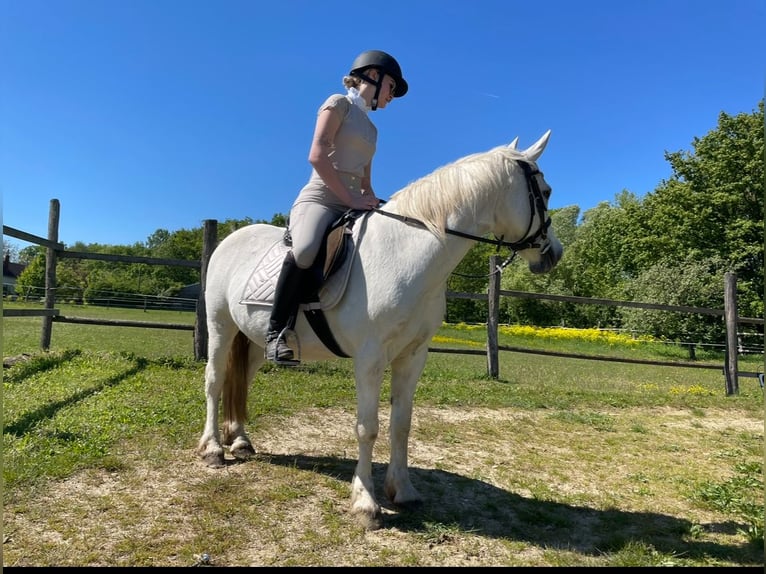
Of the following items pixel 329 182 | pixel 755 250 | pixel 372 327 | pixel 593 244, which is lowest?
pixel 372 327

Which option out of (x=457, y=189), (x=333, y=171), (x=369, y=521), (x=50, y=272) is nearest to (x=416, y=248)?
(x=457, y=189)

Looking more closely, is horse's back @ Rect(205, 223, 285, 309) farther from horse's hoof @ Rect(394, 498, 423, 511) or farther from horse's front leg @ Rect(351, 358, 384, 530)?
horse's hoof @ Rect(394, 498, 423, 511)

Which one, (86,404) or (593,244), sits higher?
(593,244)

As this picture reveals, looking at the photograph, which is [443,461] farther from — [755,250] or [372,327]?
[755,250]

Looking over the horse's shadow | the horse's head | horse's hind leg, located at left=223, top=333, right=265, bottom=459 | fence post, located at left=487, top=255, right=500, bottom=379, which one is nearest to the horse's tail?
horse's hind leg, located at left=223, top=333, right=265, bottom=459

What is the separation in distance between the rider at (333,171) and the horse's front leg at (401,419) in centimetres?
81

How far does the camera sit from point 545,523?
321 cm

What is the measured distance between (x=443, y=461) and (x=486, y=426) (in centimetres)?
146

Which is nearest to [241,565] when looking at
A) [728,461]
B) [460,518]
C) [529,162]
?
[460,518]

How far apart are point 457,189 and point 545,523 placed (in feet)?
7.75

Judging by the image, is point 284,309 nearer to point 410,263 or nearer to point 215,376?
point 410,263

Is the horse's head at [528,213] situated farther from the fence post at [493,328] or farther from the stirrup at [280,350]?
the fence post at [493,328]

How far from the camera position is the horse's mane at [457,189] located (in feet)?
10.2
